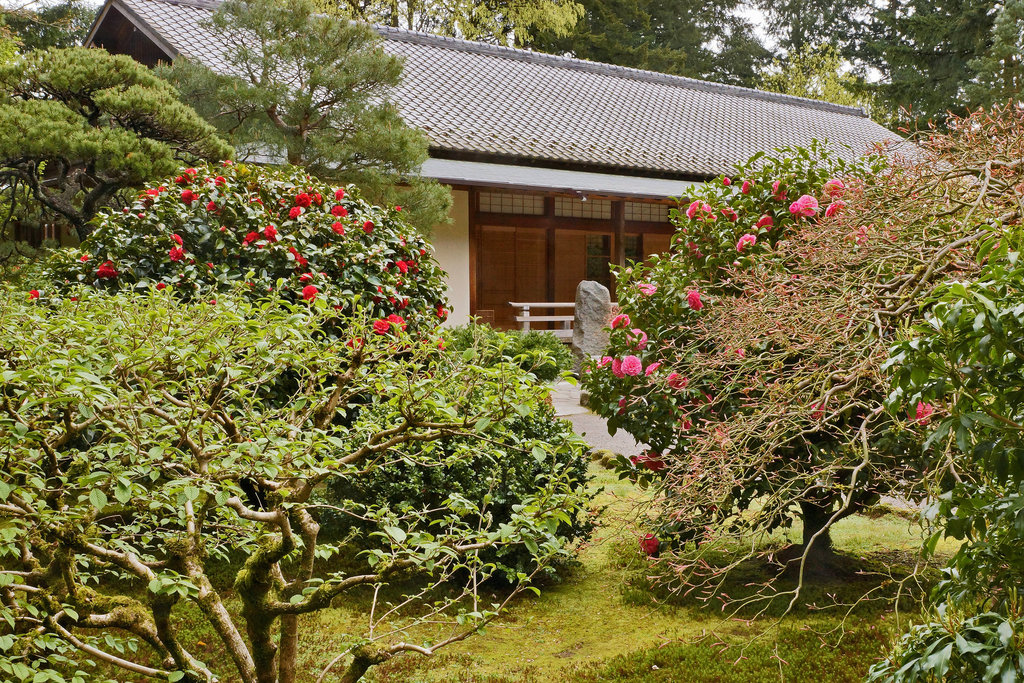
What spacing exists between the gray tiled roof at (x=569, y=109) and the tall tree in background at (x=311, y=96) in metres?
3.03

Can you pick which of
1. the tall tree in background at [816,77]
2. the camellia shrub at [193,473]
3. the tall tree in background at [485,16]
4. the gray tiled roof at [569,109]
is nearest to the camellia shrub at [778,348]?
the camellia shrub at [193,473]

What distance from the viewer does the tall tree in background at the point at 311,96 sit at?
954 centimetres

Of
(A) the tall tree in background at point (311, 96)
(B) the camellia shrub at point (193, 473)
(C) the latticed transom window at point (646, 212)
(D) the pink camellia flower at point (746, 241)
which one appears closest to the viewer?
(B) the camellia shrub at point (193, 473)

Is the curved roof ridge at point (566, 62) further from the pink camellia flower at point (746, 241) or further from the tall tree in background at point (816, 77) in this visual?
the pink camellia flower at point (746, 241)

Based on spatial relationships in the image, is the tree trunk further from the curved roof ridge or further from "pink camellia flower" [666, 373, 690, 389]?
the curved roof ridge

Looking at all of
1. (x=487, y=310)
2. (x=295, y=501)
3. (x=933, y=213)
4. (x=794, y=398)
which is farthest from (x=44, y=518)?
(x=487, y=310)

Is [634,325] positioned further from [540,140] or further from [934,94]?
[934,94]

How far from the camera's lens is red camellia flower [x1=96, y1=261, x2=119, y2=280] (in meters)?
4.83

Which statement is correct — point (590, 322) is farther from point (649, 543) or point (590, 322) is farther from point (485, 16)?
point (485, 16)

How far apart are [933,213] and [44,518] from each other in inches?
125

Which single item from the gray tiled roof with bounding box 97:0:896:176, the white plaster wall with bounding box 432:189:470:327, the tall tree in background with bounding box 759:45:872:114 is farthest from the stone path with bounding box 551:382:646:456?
the tall tree in background with bounding box 759:45:872:114

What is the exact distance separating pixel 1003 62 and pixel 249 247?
20.2 meters

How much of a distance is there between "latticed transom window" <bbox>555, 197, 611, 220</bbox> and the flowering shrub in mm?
10800

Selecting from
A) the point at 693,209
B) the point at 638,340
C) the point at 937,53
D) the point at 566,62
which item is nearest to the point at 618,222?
the point at 566,62
